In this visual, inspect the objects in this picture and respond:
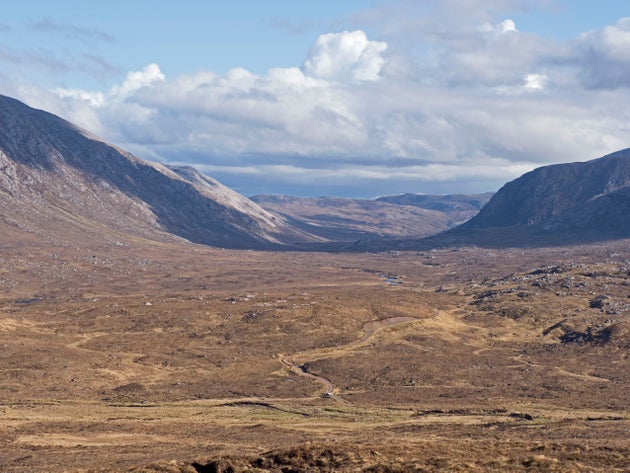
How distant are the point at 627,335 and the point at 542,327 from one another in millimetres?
23825

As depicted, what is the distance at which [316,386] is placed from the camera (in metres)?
115

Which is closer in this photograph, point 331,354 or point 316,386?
point 316,386

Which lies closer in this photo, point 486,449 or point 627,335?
point 486,449

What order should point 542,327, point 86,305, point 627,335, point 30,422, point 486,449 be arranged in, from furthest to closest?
point 86,305, point 542,327, point 627,335, point 30,422, point 486,449

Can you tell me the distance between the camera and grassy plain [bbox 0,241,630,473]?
183 ft

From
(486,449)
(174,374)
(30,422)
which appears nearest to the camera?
(486,449)

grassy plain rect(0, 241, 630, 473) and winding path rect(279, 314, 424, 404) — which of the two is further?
winding path rect(279, 314, 424, 404)

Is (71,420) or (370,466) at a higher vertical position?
(370,466)

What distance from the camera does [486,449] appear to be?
179 ft

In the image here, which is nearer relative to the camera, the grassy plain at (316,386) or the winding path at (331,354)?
the grassy plain at (316,386)

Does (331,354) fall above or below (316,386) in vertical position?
above

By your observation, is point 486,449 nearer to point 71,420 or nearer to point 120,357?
point 71,420

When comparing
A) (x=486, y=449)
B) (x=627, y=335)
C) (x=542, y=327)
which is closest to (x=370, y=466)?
(x=486, y=449)

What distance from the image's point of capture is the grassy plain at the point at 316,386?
5572cm
